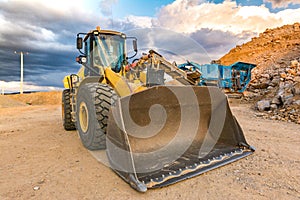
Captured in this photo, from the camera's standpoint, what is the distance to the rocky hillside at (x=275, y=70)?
295 inches

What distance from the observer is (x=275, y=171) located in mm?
2660

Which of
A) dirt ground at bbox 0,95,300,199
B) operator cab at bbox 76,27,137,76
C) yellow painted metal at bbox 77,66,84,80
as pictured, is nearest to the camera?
dirt ground at bbox 0,95,300,199

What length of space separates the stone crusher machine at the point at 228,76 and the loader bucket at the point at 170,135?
29.2 feet

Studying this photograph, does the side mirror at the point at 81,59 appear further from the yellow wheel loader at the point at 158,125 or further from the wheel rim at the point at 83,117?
the wheel rim at the point at 83,117

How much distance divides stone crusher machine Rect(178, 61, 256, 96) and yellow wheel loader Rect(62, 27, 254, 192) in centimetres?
880

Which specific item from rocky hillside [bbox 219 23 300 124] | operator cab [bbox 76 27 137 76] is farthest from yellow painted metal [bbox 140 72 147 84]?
rocky hillside [bbox 219 23 300 124]

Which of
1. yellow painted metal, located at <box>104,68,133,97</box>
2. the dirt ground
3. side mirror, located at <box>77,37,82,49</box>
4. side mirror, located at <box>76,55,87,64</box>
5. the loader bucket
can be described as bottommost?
the dirt ground

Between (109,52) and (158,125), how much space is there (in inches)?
84.1

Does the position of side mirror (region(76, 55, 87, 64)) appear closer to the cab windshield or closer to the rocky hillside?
the cab windshield

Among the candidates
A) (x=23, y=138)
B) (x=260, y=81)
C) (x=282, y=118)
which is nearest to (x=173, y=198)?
(x=23, y=138)

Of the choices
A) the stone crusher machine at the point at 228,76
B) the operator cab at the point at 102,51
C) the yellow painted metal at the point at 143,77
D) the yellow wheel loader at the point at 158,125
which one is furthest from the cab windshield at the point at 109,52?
the stone crusher machine at the point at 228,76

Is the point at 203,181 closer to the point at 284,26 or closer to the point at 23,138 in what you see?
the point at 23,138

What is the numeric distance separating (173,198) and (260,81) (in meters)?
14.5

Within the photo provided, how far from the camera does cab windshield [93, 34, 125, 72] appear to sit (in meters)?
4.50
